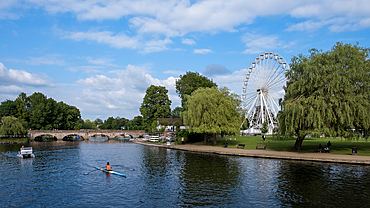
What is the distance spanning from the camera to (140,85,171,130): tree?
105 meters

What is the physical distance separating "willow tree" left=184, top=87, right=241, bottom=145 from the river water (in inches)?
835

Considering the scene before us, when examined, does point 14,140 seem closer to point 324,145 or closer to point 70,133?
point 70,133

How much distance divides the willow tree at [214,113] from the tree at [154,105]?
49.6 m

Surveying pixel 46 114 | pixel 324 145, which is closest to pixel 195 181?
pixel 324 145

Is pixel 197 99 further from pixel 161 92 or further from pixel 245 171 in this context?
pixel 161 92

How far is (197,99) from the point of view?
55.2m

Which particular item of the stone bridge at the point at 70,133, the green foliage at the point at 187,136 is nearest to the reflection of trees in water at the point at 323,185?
the green foliage at the point at 187,136

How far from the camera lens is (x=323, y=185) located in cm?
2088

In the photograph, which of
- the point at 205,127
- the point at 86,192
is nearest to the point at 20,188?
the point at 86,192

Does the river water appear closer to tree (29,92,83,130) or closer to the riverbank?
the riverbank

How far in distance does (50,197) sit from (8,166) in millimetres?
18274

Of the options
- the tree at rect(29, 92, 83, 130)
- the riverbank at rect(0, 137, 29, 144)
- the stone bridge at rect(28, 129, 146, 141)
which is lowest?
the riverbank at rect(0, 137, 29, 144)

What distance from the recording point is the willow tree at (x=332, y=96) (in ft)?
110

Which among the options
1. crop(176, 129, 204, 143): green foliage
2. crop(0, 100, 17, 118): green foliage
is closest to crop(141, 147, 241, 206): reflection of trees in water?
crop(176, 129, 204, 143): green foliage
